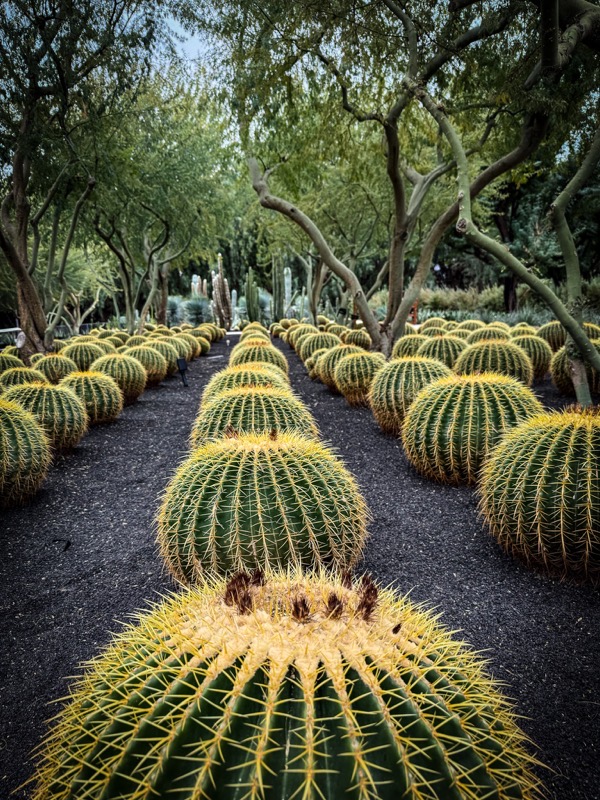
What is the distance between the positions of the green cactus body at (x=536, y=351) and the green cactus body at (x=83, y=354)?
800 centimetres

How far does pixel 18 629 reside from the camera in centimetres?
297

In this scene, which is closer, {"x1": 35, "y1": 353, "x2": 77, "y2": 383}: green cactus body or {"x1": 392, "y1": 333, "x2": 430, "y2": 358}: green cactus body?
{"x1": 35, "y1": 353, "x2": 77, "y2": 383}: green cactus body

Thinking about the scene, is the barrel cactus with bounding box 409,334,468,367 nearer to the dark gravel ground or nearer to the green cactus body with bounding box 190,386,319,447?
the dark gravel ground

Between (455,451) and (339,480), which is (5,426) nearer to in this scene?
(339,480)

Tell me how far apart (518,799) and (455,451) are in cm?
366

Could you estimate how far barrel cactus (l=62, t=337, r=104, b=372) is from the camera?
35.9 ft

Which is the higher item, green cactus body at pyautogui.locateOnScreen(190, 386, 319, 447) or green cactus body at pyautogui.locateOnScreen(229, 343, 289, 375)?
green cactus body at pyautogui.locateOnScreen(190, 386, 319, 447)

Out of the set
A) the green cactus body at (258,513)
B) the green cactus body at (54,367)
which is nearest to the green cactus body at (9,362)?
the green cactus body at (54,367)

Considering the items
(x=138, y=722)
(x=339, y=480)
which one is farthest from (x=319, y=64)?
(x=138, y=722)

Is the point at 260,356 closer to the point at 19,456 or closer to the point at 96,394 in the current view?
the point at 96,394

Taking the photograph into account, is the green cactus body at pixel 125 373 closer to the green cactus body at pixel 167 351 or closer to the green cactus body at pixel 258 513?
the green cactus body at pixel 167 351

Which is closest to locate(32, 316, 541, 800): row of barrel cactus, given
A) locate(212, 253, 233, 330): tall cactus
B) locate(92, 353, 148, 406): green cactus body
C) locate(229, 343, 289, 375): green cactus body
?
locate(229, 343, 289, 375): green cactus body

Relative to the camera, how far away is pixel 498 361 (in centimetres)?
750

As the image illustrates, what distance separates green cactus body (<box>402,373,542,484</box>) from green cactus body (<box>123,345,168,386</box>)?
24.1ft
